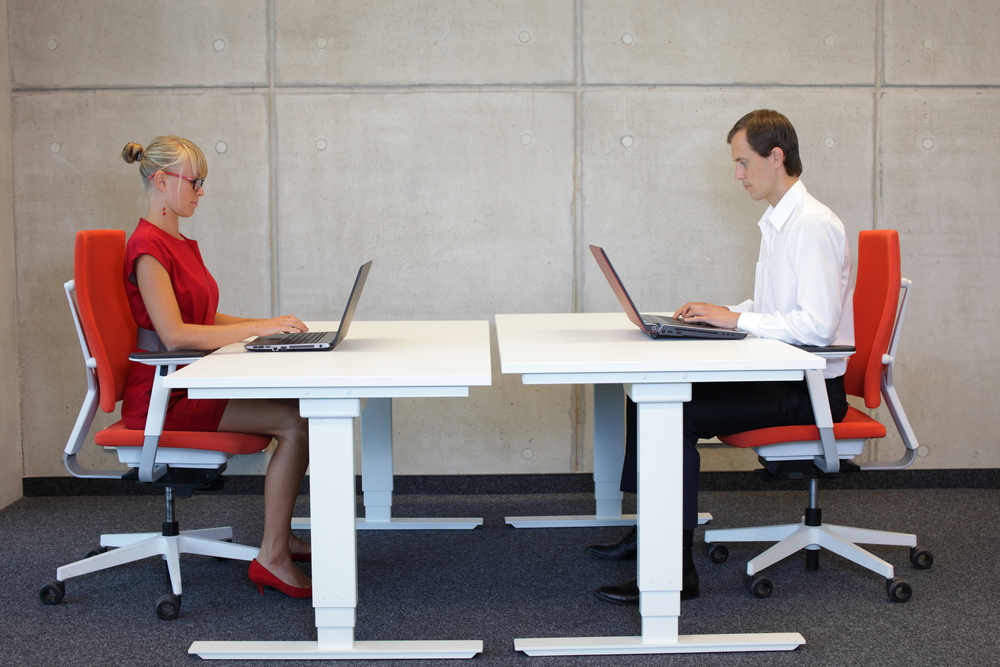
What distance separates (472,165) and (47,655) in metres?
2.53

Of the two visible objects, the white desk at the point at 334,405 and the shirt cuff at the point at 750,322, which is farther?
the shirt cuff at the point at 750,322

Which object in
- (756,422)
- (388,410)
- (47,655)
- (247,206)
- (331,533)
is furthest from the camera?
(247,206)

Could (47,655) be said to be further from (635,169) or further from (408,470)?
(635,169)

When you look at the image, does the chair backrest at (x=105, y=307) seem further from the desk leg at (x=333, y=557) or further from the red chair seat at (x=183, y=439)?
the desk leg at (x=333, y=557)

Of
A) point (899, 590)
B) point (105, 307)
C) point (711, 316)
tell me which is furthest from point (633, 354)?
point (105, 307)

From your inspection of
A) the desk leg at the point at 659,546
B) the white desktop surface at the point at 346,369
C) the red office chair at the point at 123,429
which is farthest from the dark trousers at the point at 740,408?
the red office chair at the point at 123,429

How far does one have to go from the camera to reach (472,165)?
155 inches

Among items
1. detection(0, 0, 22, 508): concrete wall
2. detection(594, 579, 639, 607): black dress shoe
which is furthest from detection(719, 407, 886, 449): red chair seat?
detection(0, 0, 22, 508): concrete wall

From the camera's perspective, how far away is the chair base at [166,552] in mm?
2713

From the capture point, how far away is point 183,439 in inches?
100

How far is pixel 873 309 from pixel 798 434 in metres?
0.53

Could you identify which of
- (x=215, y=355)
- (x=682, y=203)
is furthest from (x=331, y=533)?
(x=682, y=203)

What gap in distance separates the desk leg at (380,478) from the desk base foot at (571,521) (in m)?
0.17

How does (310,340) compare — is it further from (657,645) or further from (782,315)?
(782,315)
